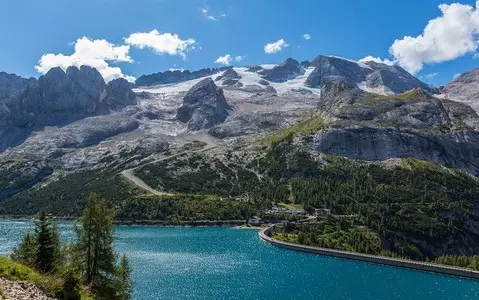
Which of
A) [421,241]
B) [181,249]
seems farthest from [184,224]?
[421,241]

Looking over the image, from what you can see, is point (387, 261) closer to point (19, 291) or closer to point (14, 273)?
point (14, 273)

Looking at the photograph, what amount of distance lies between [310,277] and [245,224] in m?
87.0

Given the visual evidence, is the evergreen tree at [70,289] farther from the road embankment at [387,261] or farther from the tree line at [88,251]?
the road embankment at [387,261]

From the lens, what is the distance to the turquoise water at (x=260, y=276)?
8186 centimetres

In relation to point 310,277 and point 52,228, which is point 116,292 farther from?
point 310,277

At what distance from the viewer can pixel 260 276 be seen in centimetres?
9525

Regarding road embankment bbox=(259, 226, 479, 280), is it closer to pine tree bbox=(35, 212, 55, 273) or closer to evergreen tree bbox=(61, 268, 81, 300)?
pine tree bbox=(35, 212, 55, 273)

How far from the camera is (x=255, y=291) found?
270 ft

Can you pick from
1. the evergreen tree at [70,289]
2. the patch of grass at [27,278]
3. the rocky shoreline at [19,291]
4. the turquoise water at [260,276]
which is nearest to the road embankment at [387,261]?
the turquoise water at [260,276]

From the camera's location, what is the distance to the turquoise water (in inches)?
3223

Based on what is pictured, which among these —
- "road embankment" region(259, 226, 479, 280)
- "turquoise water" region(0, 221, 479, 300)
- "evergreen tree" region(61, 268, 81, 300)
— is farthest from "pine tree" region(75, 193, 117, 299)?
"road embankment" region(259, 226, 479, 280)

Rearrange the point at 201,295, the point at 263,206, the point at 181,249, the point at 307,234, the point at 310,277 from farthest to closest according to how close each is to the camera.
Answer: the point at 263,206
the point at 307,234
the point at 181,249
the point at 310,277
the point at 201,295

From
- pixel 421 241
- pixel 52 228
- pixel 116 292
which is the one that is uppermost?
pixel 52 228

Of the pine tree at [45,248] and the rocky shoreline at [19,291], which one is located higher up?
the rocky shoreline at [19,291]
